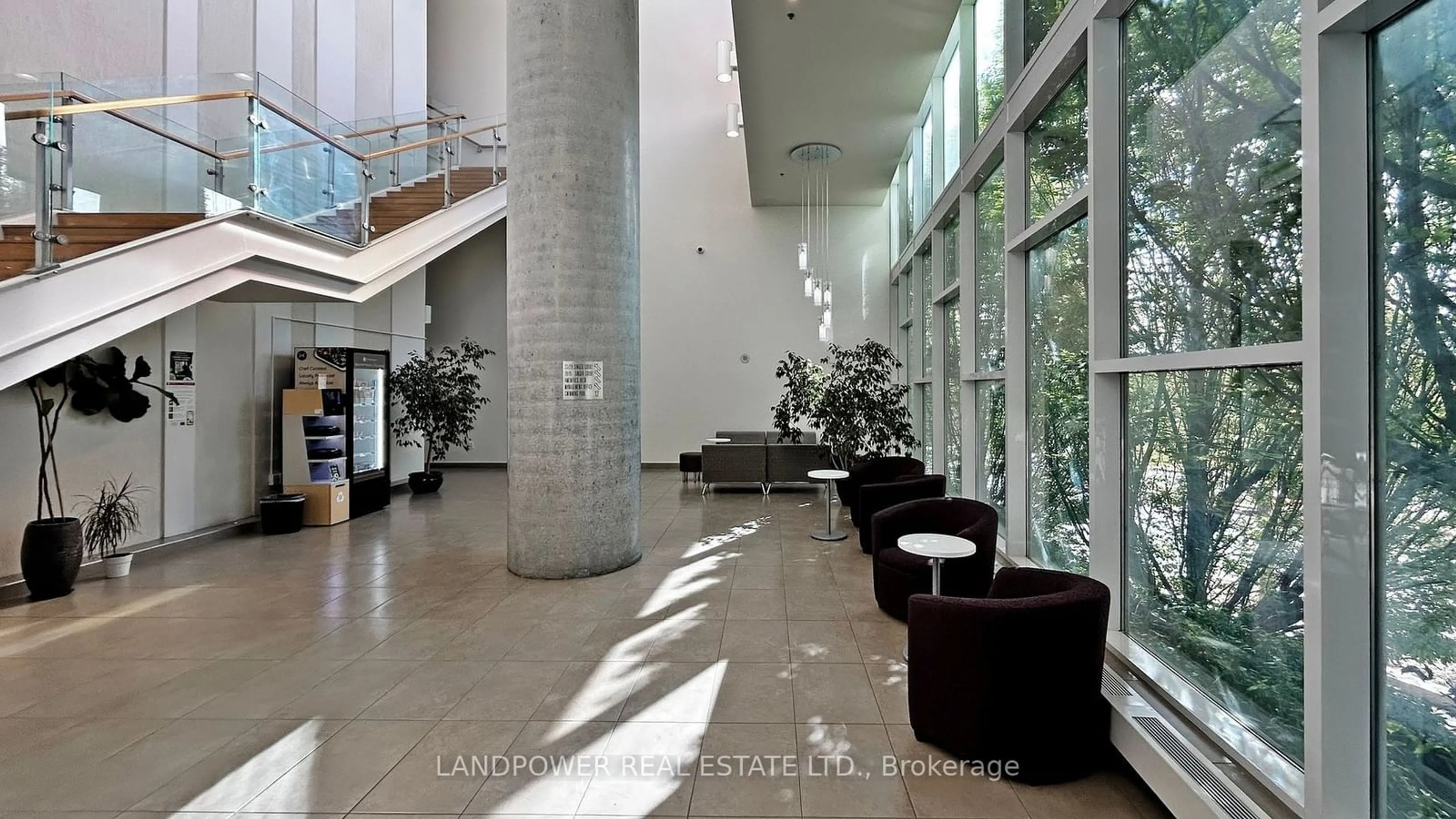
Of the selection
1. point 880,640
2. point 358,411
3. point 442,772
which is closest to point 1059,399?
point 880,640

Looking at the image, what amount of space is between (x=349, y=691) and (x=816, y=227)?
11005 mm

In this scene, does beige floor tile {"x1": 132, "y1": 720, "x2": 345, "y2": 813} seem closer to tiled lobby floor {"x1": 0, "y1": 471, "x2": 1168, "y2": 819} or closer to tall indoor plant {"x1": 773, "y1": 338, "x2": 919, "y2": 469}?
tiled lobby floor {"x1": 0, "y1": 471, "x2": 1168, "y2": 819}

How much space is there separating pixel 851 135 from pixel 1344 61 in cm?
759

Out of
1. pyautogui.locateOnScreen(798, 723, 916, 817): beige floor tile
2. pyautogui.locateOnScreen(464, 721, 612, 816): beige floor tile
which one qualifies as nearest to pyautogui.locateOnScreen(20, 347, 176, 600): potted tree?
pyautogui.locateOnScreen(464, 721, 612, 816): beige floor tile

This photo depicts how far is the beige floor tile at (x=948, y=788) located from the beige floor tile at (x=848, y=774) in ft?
0.16

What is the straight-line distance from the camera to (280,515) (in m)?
7.39

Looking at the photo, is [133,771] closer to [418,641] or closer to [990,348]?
[418,641]

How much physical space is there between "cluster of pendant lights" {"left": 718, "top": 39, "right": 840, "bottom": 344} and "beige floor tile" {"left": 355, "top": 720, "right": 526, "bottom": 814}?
5900 mm

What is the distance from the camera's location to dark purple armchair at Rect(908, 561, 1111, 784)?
2.57 metres

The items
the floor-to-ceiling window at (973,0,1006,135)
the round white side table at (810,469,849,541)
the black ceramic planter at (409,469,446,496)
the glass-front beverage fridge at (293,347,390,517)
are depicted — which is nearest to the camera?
the floor-to-ceiling window at (973,0,1006,135)

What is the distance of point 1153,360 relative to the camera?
2818mm

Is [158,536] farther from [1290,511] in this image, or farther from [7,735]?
[1290,511]

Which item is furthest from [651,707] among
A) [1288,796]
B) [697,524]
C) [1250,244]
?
[697,524]

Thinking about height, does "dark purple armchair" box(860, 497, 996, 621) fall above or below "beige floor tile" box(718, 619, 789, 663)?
above
